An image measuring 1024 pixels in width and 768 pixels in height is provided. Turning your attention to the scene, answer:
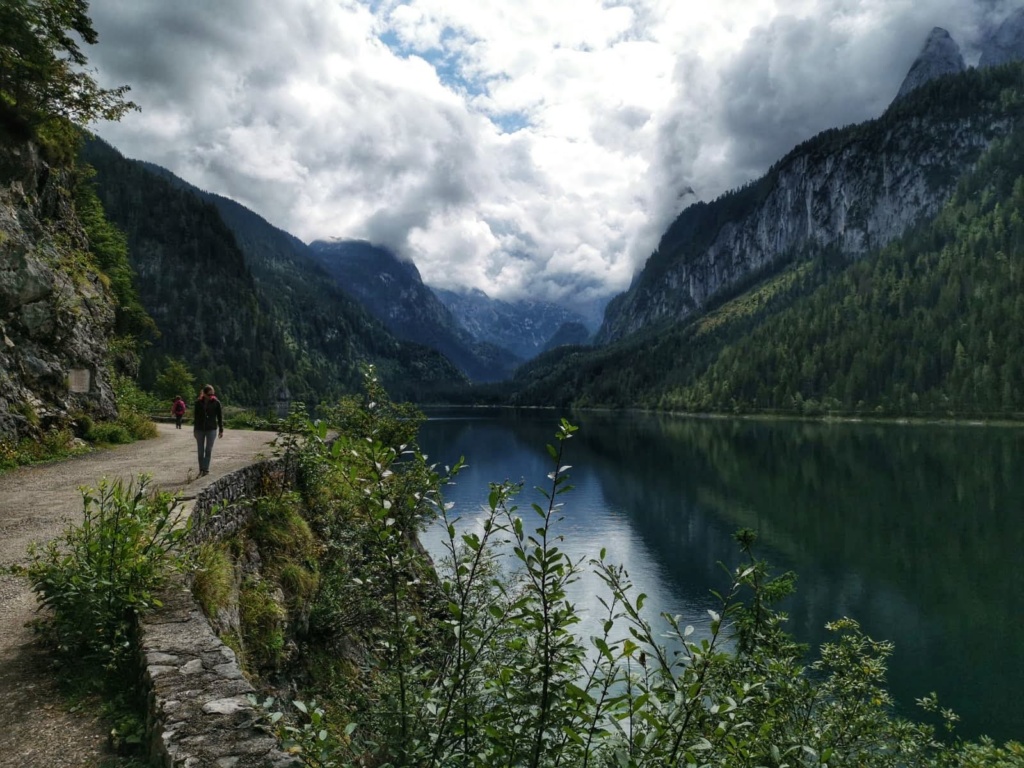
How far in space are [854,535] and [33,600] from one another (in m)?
48.7

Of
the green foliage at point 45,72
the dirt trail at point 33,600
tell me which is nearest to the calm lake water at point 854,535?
the dirt trail at point 33,600

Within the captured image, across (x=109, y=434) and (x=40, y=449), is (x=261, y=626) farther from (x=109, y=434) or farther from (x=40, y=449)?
(x=109, y=434)

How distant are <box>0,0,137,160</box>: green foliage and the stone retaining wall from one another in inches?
966

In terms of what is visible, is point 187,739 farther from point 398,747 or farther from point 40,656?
point 40,656

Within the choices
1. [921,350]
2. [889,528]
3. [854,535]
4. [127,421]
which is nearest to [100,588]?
[127,421]

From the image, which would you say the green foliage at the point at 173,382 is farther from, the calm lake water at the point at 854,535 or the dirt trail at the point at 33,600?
the dirt trail at the point at 33,600

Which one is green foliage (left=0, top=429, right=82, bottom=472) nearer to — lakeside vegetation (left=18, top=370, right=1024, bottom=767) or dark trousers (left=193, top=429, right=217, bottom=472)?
dark trousers (left=193, top=429, right=217, bottom=472)

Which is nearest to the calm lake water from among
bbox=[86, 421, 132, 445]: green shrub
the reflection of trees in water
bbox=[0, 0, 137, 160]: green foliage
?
the reflection of trees in water

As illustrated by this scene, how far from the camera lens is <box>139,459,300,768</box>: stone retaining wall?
15.3 feet

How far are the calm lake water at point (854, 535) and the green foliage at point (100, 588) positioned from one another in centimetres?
617

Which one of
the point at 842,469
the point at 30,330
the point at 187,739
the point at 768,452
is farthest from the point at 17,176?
the point at 768,452

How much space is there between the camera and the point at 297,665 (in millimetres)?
11594

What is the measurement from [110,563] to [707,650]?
661cm

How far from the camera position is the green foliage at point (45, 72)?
21.2 m
